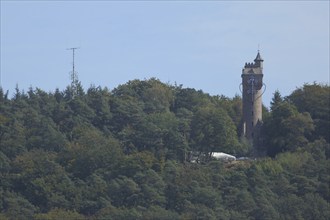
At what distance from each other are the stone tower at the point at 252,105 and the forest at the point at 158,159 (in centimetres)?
54

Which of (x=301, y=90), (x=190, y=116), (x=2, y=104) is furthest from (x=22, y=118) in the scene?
(x=301, y=90)

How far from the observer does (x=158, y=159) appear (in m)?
68.2

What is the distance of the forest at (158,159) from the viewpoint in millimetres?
63188

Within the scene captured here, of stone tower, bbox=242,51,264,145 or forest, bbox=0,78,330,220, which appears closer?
forest, bbox=0,78,330,220

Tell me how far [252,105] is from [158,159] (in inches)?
227

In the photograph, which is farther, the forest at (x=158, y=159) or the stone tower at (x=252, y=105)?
the stone tower at (x=252, y=105)

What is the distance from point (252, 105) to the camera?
70.9 metres

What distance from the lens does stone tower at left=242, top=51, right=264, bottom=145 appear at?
7094 centimetres

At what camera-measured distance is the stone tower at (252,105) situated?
233 ft

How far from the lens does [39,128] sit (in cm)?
7294

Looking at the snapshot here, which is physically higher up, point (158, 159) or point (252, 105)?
point (252, 105)

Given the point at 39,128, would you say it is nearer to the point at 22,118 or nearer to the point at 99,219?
the point at 22,118

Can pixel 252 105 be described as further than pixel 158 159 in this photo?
Yes

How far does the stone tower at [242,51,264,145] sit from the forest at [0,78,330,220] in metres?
0.54
